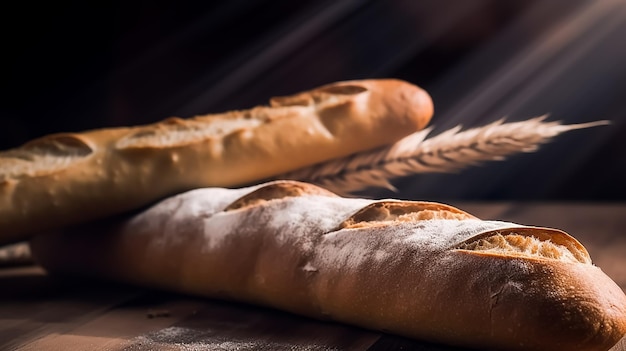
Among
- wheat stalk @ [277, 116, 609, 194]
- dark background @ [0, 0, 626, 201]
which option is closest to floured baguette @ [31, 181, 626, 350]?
wheat stalk @ [277, 116, 609, 194]

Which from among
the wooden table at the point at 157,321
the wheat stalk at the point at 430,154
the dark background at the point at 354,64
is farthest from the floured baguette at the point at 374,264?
the dark background at the point at 354,64

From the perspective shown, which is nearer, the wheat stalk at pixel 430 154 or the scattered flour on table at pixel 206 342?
the scattered flour on table at pixel 206 342

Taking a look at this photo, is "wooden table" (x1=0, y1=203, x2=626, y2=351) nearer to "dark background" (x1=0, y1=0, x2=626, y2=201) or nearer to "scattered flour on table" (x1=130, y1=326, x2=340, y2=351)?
"scattered flour on table" (x1=130, y1=326, x2=340, y2=351)

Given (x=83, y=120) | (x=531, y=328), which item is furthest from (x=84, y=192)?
(x=83, y=120)

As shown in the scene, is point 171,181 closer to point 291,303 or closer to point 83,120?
point 291,303

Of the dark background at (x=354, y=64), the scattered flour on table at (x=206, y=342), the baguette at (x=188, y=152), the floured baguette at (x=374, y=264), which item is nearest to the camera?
the floured baguette at (x=374, y=264)

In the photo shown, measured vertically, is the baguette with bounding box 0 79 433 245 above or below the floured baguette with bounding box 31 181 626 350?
above

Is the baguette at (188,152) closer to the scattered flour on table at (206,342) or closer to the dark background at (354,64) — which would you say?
the scattered flour on table at (206,342)
